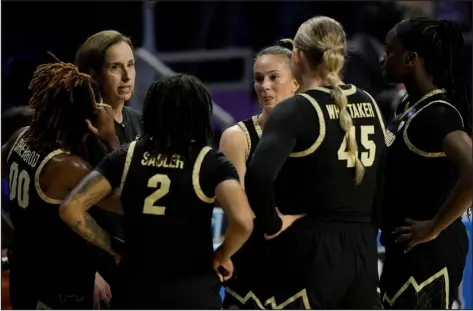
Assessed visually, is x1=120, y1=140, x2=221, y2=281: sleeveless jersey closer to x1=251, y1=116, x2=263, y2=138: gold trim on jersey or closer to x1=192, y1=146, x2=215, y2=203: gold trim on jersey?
x1=192, y1=146, x2=215, y2=203: gold trim on jersey

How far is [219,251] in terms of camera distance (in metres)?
4.33

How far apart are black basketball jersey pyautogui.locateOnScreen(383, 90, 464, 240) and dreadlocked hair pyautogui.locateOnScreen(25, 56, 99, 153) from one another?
4.78 ft

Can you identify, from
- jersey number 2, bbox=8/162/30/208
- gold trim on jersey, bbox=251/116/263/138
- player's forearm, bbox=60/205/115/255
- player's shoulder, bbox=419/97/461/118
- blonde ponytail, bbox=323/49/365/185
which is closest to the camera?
player's forearm, bbox=60/205/115/255

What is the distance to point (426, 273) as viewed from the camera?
5.01 m

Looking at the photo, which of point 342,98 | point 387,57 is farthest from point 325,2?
point 342,98

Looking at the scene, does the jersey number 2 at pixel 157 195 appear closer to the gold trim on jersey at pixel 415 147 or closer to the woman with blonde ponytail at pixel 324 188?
the woman with blonde ponytail at pixel 324 188

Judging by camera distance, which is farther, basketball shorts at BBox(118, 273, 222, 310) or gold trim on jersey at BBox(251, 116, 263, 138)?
gold trim on jersey at BBox(251, 116, 263, 138)

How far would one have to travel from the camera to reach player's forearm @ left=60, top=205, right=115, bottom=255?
14.3ft

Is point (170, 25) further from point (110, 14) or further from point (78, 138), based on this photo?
point (78, 138)

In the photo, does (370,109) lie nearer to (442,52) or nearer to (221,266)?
(442,52)

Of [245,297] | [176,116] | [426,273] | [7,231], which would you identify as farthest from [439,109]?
[7,231]

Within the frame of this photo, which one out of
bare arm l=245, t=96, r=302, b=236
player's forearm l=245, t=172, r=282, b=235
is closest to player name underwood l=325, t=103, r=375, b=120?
bare arm l=245, t=96, r=302, b=236

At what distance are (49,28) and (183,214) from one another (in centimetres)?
540

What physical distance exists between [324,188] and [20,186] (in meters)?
1.36
